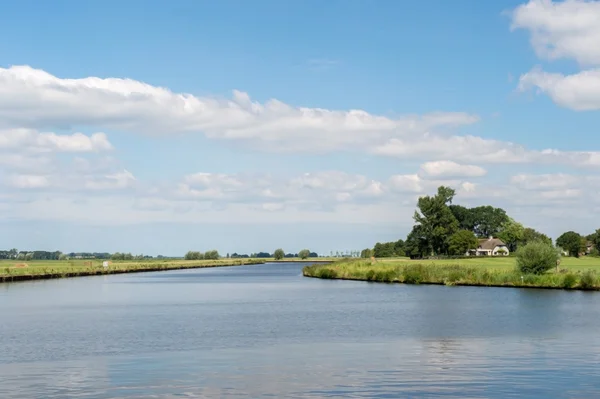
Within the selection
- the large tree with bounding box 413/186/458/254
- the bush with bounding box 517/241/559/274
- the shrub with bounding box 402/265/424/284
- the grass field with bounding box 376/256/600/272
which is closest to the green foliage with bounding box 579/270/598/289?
the bush with bounding box 517/241/559/274

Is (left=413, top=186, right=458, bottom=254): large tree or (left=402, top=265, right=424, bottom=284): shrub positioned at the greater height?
(left=413, top=186, right=458, bottom=254): large tree

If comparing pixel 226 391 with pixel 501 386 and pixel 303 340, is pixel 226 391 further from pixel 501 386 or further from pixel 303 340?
pixel 303 340

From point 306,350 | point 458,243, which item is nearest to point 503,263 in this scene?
point 458,243

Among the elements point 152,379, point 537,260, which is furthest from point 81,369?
point 537,260

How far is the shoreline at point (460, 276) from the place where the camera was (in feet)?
249

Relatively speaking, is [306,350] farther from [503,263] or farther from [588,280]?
[503,263]

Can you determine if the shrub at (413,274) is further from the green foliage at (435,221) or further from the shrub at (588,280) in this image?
the green foliage at (435,221)

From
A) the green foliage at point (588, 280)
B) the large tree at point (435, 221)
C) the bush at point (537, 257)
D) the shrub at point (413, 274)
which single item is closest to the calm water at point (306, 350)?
the green foliage at point (588, 280)

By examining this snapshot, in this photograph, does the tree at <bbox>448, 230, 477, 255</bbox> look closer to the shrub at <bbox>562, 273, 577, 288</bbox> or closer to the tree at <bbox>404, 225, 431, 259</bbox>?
the tree at <bbox>404, 225, 431, 259</bbox>

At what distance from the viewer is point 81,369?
28.7 metres

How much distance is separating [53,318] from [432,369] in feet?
111

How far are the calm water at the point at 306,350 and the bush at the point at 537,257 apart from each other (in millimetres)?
19146

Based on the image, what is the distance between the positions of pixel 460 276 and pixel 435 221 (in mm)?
71149

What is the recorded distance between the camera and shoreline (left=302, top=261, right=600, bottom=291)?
76.0m
